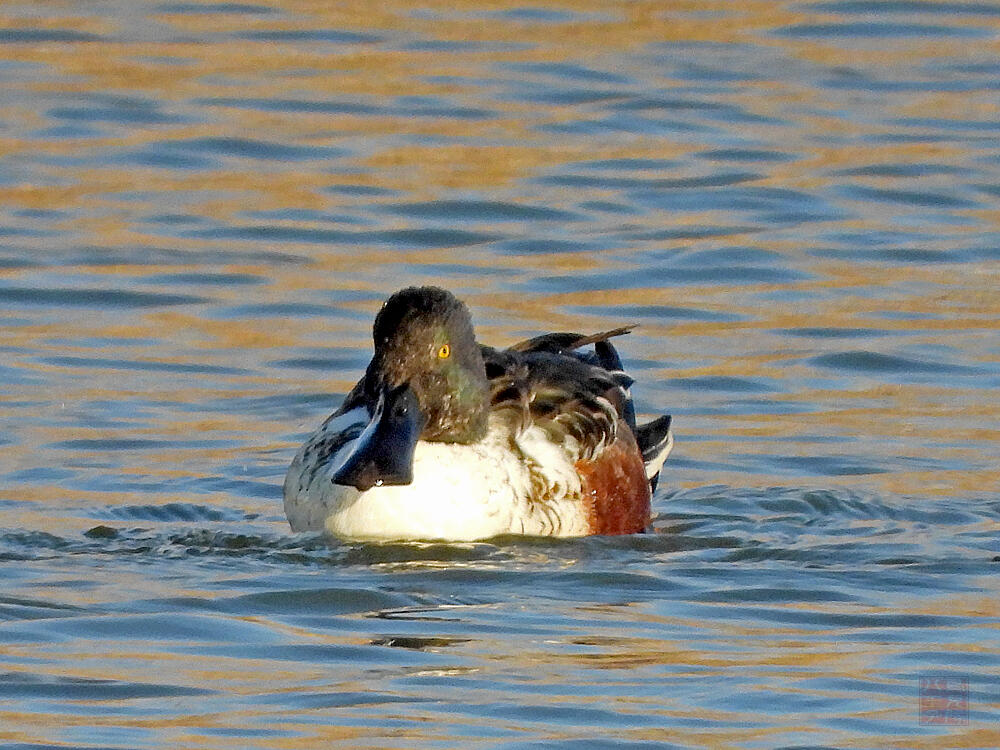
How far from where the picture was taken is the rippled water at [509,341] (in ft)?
18.7

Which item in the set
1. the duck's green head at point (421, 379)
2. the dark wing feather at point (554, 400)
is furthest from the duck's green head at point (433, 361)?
the dark wing feather at point (554, 400)

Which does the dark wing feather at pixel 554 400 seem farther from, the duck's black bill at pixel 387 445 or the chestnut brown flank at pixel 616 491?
the duck's black bill at pixel 387 445

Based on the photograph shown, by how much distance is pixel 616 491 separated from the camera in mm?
7609

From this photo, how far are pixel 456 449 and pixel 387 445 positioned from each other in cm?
41

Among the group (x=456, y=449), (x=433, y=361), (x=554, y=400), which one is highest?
(x=433, y=361)

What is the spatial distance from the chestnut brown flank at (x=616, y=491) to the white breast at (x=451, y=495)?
0.21 ft

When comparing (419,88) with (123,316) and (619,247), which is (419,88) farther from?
(123,316)

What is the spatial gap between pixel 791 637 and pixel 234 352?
4228 mm

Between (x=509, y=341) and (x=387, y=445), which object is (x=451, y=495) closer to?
(x=387, y=445)

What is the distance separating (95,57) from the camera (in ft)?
48.8

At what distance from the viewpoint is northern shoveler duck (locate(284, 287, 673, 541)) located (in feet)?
23.1

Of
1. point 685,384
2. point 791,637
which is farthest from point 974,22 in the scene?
point 791,637

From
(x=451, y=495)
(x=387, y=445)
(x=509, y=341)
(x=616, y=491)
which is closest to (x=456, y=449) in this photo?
(x=451, y=495)

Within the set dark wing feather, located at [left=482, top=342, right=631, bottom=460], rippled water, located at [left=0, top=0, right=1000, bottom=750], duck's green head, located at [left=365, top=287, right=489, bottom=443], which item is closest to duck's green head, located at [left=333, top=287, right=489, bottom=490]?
duck's green head, located at [left=365, top=287, right=489, bottom=443]
